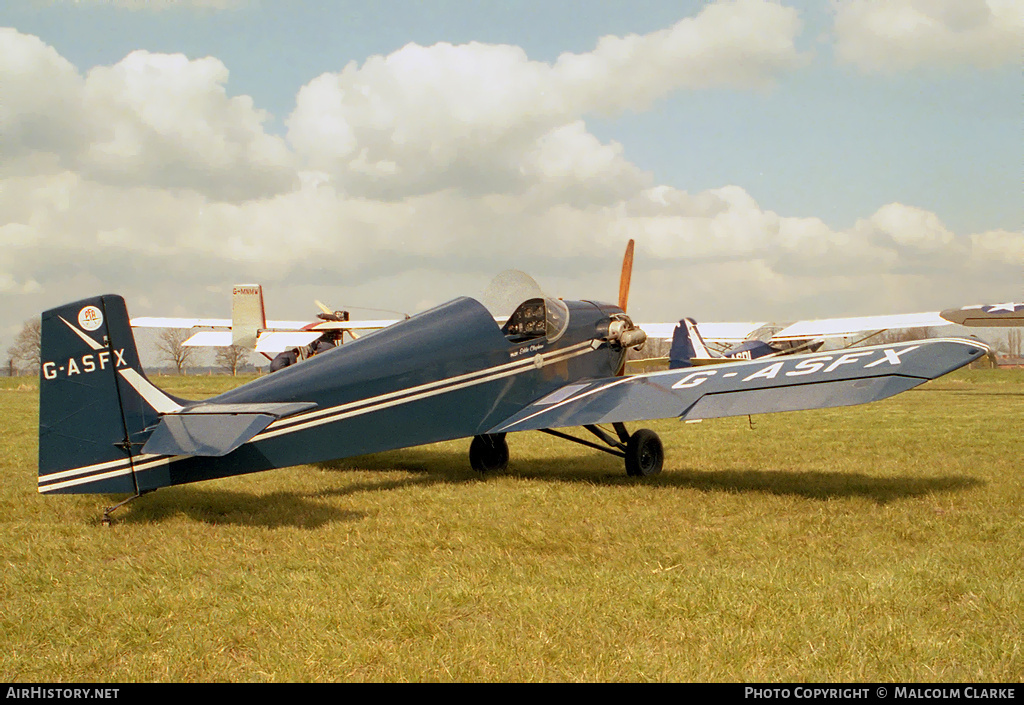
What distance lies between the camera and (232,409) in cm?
624

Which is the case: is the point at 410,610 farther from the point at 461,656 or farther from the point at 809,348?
the point at 809,348

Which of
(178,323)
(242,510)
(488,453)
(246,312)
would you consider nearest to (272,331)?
(246,312)

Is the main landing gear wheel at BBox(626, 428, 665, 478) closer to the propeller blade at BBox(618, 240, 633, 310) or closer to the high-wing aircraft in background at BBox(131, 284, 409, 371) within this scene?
the propeller blade at BBox(618, 240, 633, 310)

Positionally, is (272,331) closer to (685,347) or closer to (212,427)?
(685,347)

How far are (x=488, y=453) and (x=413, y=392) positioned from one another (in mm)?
2390

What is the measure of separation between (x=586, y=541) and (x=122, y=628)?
3065mm

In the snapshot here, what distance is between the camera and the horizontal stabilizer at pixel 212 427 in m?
5.75

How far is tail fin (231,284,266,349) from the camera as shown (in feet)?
86.0

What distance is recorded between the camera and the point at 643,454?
→ 29.8 feet

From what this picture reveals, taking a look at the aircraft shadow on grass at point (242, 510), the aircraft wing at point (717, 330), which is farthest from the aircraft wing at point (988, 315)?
the aircraft shadow on grass at point (242, 510)

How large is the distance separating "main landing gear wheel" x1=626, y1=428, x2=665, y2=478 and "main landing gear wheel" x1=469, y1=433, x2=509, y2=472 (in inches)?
69.9

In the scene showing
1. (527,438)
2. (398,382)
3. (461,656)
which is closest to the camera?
(461,656)

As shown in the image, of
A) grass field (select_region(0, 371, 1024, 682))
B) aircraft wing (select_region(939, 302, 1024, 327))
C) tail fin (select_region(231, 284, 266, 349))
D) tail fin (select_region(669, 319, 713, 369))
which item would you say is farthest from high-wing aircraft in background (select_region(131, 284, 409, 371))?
aircraft wing (select_region(939, 302, 1024, 327))
